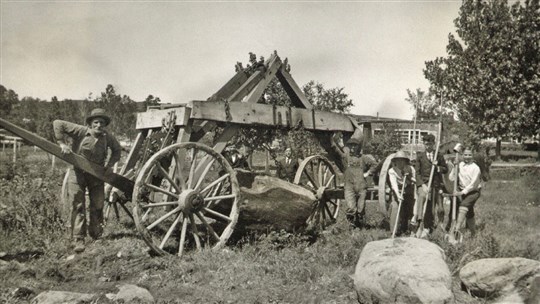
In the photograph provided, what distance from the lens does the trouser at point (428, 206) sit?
7820mm

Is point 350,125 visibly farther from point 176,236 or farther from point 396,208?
point 176,236

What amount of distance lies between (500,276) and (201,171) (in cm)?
386

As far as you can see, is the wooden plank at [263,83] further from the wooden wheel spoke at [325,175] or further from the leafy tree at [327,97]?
the leafy tree at [327,97]

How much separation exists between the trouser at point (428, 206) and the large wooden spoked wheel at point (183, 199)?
3.25 m

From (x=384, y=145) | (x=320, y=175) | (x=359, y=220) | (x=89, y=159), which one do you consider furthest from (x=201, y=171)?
(x=384, y=145)

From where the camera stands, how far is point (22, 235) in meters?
6.70

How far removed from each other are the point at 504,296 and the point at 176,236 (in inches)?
180

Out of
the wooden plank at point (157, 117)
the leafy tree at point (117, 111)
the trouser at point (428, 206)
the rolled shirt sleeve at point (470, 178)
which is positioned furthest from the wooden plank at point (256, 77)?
the leafy tree at point (117, 111)

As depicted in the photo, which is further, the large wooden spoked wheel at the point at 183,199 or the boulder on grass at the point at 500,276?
the large wooden spoked wheel at the point at 183,199

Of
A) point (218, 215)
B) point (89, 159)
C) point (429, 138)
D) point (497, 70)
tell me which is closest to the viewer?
point (218, 215)

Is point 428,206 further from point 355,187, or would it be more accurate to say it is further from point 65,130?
point 65,130

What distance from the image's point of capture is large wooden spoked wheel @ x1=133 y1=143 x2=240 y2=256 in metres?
5.81

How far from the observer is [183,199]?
6074 mm

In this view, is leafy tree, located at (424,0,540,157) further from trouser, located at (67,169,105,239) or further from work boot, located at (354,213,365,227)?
trouser, located at (67,169,105,239)
